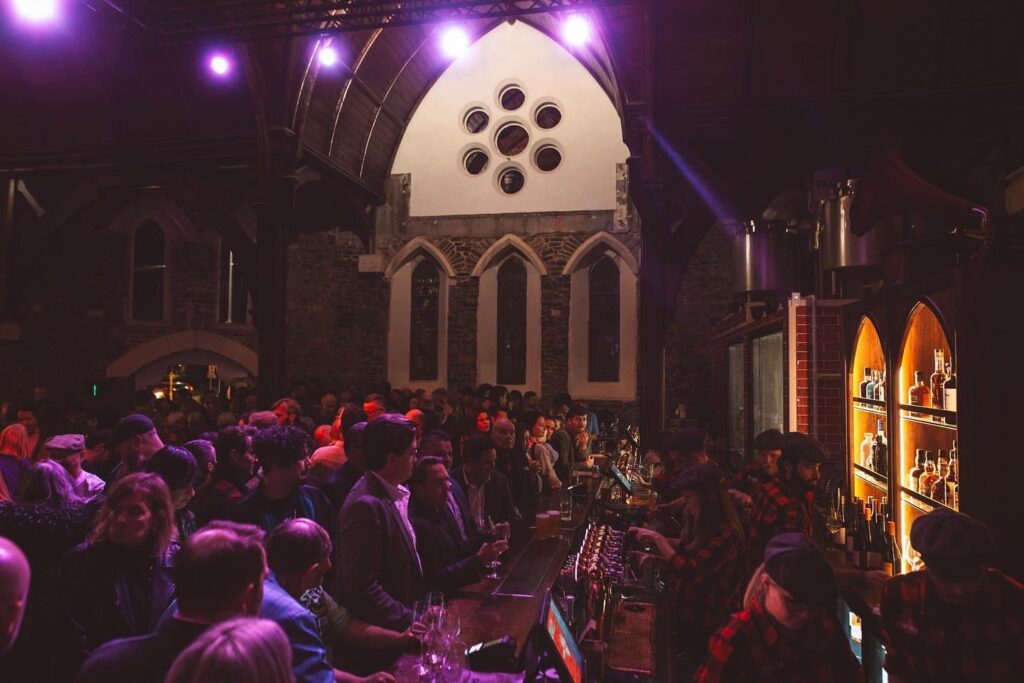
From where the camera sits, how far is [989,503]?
134 inches

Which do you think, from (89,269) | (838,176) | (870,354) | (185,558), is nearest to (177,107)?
(89,269)

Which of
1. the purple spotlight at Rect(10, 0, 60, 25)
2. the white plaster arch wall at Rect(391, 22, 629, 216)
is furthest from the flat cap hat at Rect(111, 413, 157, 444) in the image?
the white plaster arch wall at Rect(391, 22, 629, 216)

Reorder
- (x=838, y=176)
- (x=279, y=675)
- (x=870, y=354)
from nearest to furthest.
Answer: (x=279, y=675)
(x=870, y=354)
(x=838, y=176)

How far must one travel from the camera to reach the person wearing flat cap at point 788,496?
3.81 m

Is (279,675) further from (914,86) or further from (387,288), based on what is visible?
(387,288)

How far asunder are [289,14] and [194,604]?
8616 millimetres

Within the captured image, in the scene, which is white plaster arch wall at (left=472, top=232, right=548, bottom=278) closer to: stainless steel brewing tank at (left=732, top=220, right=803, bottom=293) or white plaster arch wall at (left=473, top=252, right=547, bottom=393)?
white plaster arch wall at (left=473, top=252, right=547, bottom=393)

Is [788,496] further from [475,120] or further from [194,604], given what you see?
[475,120]

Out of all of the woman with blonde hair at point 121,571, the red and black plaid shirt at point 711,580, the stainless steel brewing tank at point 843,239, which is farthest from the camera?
the stainless steel brewing tank at point 843,239

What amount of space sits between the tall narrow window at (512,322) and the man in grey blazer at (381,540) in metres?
11.3

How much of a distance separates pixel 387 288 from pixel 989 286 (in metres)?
12.4

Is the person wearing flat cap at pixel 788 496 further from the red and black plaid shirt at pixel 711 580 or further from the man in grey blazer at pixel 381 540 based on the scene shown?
the man in grey blazer at pixel 381 540

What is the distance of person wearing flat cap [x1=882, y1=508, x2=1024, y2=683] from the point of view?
2336mm

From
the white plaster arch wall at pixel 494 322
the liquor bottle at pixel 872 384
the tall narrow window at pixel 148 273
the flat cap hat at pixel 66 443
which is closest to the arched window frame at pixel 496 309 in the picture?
the white plaster arch wall at pixel 494 322
